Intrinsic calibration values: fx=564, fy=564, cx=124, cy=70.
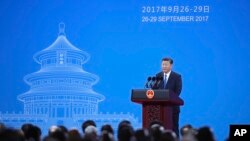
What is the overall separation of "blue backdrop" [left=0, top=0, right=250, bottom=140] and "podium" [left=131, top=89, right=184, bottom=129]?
2786 mm

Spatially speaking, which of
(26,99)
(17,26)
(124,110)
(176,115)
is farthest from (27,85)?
(176,115)

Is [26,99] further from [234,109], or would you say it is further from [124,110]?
[234,109]

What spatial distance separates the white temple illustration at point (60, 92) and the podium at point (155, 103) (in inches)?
124

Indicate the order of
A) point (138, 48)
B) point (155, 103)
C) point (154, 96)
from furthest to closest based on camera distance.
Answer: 1. point (138, 48)
2. point (155, 103)
3. point (154, 96)

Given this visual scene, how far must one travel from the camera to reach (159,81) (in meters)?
7.37

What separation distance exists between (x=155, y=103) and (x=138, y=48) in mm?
3299

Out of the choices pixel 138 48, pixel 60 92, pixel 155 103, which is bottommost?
pixel 155 103

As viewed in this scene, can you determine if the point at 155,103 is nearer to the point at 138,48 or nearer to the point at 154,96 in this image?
the point at 154,96

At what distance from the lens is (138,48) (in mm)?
10375

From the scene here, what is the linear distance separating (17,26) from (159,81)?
4384mm

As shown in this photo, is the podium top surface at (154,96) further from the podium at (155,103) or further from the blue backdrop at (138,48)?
the blue backdrop at (138,48)

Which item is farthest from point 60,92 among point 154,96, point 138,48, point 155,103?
point 154,96

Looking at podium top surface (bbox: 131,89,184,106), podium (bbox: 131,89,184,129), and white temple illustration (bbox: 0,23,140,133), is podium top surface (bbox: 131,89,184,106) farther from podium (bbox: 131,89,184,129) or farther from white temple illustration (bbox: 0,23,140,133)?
white temple illustration (bbox: 0,23,140,133)

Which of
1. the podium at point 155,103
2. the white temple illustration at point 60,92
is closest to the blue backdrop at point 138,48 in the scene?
the white temple illustration at point 60,92
